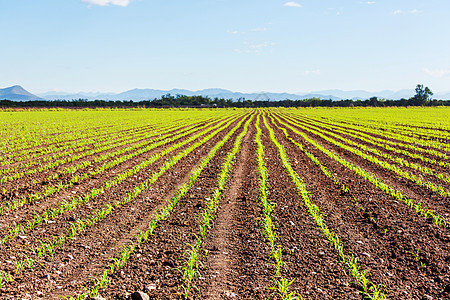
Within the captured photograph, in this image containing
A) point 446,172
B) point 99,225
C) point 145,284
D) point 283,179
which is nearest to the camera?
point 145,284

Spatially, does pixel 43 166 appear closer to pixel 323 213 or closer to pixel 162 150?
→ pixel 162 150

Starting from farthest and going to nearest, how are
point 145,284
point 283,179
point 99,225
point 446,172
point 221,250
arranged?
point 446,172
point 283,179
point 99,225
point 221,250
point 145,284

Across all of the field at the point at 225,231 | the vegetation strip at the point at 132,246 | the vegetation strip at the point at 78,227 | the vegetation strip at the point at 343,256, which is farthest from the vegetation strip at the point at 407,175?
the vegetation strip at the point at 78,227

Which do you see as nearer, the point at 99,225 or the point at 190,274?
the point at 190,274

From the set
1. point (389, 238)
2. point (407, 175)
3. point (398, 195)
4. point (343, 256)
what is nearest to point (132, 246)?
point (343, 256)

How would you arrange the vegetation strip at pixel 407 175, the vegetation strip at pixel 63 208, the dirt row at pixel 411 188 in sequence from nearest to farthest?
the vegetation strip at pixel 63 208
the dirt row at pixel 411 188
the vegetation strip at pixel 407 175

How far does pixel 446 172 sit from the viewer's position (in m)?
11.8

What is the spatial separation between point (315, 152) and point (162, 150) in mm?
8487

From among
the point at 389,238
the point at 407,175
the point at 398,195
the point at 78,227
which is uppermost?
the point at 407,175

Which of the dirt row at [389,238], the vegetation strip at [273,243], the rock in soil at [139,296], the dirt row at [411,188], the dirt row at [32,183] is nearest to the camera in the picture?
the rock in soil at [139,296]

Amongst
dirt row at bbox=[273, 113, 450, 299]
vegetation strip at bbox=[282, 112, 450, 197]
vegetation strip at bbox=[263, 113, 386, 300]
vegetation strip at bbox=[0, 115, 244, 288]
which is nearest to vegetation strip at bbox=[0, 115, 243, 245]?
vegetation strip at bbox=[0, 115, 244, 288]

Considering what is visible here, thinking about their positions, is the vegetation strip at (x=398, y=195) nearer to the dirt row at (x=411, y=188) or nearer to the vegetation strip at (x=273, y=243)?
the dirt row at (x=411, y=188)

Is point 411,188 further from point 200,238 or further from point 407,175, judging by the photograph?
point 200,238

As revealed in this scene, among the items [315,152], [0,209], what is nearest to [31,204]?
[0,209]
